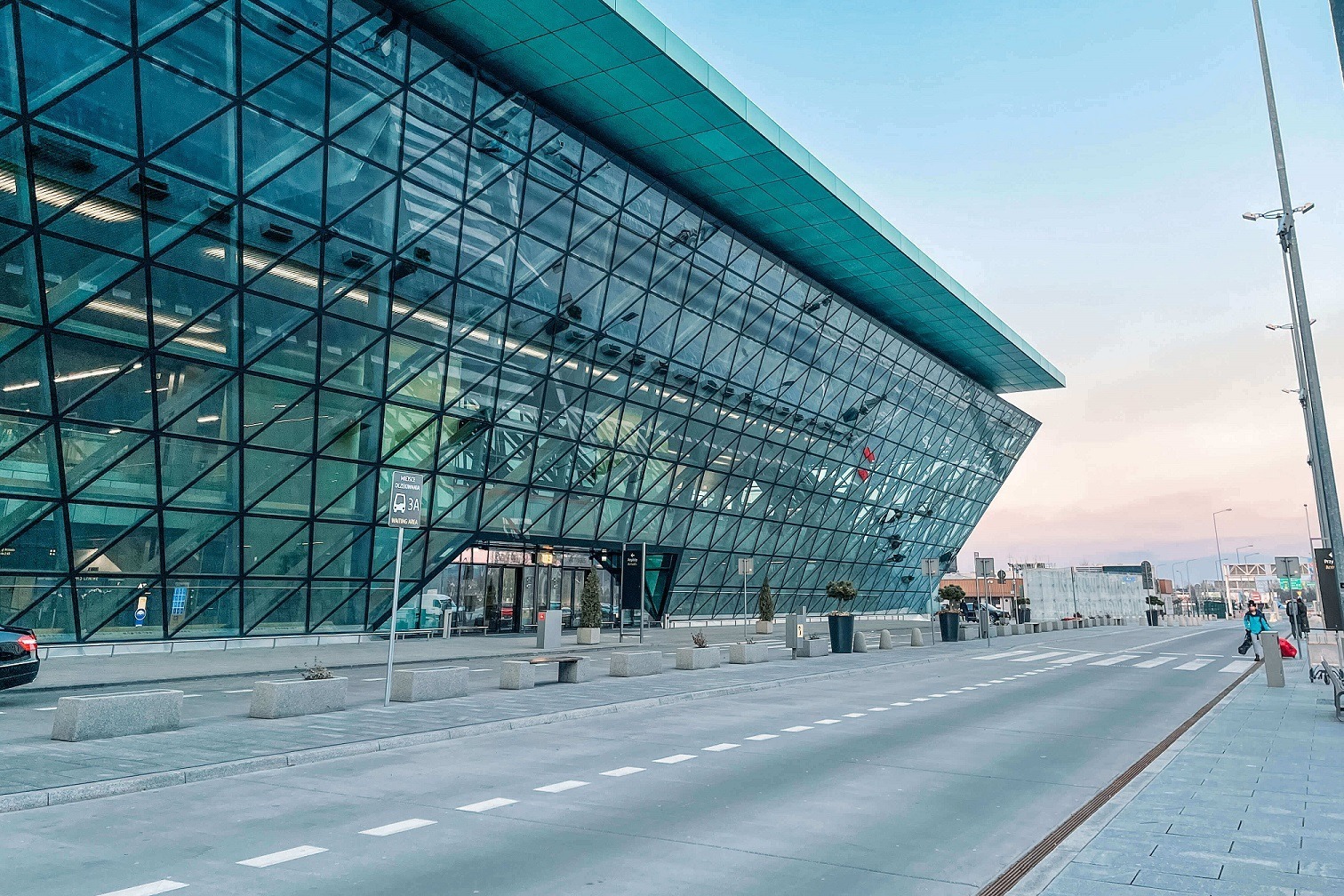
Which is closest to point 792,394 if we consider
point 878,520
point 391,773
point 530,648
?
point 878,520

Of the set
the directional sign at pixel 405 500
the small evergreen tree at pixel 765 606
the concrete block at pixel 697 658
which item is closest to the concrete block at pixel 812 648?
the concrete block at pixel 697 658

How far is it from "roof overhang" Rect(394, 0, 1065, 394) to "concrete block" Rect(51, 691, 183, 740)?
19604 mm

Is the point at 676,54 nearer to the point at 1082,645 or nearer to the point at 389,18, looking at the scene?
the point at 389,18

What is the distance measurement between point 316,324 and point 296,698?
15901 mm

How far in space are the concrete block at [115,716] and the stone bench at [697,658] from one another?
12.0m

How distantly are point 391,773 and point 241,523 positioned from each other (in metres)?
18.9

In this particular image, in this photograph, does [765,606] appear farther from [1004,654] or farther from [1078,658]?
[1078,658]

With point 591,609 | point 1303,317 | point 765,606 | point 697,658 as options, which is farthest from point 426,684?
point 765,606

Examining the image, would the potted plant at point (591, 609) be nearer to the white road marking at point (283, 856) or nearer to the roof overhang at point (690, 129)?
the roof overhang at point (690, 129)

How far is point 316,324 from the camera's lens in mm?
25594

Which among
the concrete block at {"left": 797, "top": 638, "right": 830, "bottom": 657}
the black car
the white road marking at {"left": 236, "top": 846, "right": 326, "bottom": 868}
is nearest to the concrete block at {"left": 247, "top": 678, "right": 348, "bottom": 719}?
the black car

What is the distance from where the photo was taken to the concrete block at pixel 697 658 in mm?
21031

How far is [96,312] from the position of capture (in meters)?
21.1

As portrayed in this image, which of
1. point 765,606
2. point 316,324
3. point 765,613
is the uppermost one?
point 316,324
